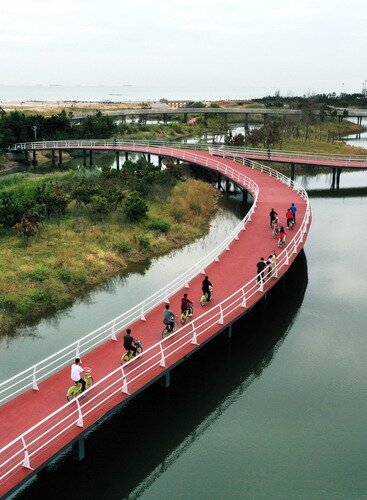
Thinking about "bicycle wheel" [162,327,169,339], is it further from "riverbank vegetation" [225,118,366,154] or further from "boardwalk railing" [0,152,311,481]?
"riverbank vegetation" [225,118,366,154]

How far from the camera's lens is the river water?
1483cm

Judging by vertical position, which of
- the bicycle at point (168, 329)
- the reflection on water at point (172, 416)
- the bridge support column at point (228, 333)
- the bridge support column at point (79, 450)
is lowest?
the reflection on water at point (172, 416)

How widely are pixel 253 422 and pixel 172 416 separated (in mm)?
2745

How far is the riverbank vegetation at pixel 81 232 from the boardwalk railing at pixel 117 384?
8720mm

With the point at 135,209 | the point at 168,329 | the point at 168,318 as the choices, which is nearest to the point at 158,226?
the point at 135,209

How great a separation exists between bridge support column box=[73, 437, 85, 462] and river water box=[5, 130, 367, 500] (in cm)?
24

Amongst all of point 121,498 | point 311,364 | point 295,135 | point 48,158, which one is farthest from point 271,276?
point 295,135

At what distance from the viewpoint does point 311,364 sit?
68.0 ft

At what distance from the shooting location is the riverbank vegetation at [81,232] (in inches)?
1041

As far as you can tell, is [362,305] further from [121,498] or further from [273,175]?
[273,175]

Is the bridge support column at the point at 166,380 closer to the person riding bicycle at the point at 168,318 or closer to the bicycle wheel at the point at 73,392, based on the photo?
the person riding bicycle at the point at 168,318

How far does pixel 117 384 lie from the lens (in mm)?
16547

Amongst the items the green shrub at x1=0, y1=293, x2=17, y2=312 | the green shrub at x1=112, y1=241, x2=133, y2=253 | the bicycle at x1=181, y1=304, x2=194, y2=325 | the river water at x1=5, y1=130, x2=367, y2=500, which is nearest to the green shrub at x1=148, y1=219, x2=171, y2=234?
the green shrub at x1=112, y1=241, x2=133, y2=253

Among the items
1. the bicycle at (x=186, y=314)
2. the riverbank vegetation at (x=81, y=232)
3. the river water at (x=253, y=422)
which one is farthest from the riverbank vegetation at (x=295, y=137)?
the bicycle at (x=186, y=314)
